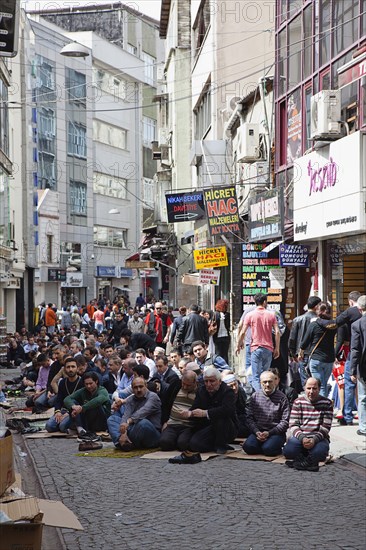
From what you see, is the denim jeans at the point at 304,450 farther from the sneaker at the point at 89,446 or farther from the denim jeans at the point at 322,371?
the denim jeans at the point at 322,371

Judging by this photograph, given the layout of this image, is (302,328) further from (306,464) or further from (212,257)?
(212,257)

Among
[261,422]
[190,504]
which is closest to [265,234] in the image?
[261,422]

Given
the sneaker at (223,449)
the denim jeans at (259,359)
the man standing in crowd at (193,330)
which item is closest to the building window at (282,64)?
the man standing in crowd at (193,330)

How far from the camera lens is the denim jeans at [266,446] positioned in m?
A: 12.7

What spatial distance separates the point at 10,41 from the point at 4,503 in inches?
292

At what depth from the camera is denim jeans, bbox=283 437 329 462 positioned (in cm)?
1195

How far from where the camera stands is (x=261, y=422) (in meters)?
13.0

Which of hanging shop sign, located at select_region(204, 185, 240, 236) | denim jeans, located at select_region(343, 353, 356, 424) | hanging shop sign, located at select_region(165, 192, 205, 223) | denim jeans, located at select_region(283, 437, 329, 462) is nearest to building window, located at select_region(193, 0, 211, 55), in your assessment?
hanging shop sign, located at select_region(165, 192, 205, 223)

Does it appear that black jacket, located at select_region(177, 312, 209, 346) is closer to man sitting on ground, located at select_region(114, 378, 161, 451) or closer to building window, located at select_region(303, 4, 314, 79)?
building window, located at select_region(303, 4, 314, 79)

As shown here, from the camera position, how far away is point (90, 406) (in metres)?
15.4

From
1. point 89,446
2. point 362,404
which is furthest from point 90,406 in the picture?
point 362,404

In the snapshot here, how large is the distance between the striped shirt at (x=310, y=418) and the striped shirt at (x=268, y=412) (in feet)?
1.63

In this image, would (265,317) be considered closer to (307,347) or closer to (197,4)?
(307,347)

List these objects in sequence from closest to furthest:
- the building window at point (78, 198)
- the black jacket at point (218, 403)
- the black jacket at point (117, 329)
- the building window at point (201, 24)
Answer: the black jacket at point (218, 403), the black jacket at point (117, 329), the building window at point (201, 24), the building window at point (78, 198)
